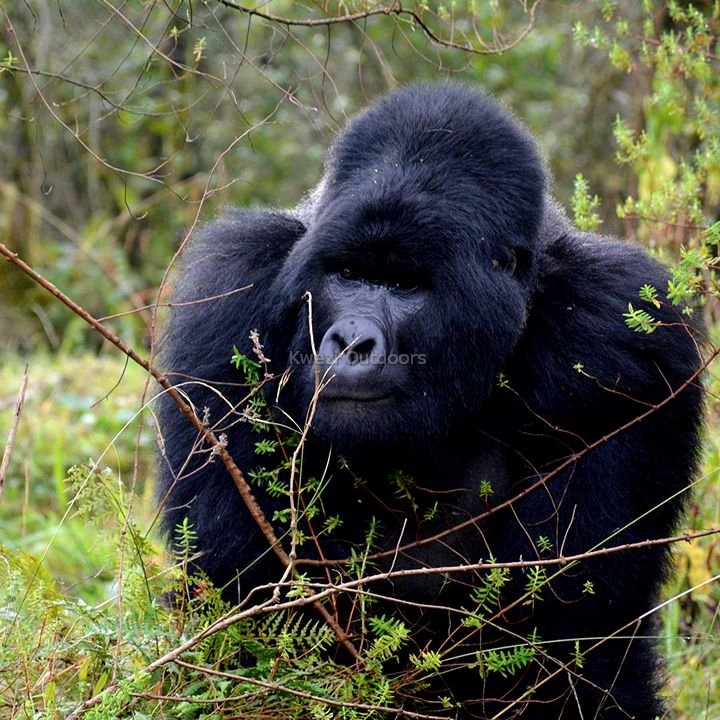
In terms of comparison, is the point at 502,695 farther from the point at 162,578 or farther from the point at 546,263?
the point at 546,263

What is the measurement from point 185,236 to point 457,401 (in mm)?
1002

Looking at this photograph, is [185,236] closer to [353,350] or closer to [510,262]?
[353,350]

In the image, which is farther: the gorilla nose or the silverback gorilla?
the silverback gorilla

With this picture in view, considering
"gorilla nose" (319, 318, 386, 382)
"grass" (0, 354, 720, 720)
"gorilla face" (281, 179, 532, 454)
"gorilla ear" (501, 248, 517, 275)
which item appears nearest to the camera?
"grass" (0, 354, 720, 720)

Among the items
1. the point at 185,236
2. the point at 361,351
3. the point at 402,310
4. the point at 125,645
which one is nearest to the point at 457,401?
the point at 402,310

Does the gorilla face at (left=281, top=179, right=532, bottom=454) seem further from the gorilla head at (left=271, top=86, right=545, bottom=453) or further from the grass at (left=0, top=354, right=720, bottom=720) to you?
the grass at (left=0, top=354, right=720, bottom=720)

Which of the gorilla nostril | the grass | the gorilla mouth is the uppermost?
the gorilla nostril

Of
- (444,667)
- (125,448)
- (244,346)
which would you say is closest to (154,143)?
(125,448)

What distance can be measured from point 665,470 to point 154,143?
8.37m

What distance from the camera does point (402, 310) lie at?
10.8ft

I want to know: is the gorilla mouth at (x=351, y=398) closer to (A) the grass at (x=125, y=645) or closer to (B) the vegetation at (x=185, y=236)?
(B) the vegetation at (x=185, y=236)

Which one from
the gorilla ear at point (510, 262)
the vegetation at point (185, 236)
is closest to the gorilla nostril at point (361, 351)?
the vegetation at point (185, 236)

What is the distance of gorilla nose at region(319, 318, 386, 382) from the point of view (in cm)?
308

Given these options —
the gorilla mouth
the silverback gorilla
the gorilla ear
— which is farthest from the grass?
the gorilla ear
